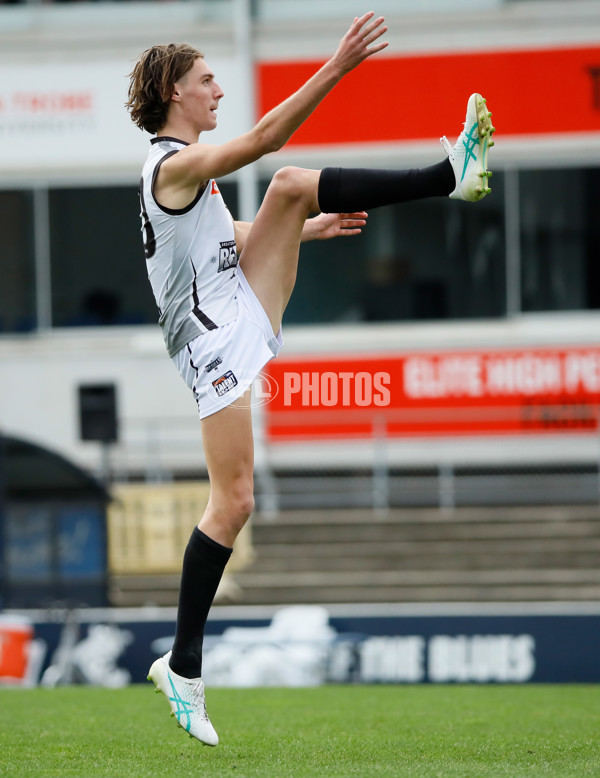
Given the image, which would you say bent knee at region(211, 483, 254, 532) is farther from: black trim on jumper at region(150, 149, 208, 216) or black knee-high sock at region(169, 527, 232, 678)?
black trim on jumper at region(150, 149, 208, 216)

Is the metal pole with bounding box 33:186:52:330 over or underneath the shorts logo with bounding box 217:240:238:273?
over

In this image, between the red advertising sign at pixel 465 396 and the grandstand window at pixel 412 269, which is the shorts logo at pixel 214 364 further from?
the grandstand window at pixel 412 269

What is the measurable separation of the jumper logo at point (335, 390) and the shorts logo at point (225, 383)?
0.69 feet

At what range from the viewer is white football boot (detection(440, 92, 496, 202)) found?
167 inches

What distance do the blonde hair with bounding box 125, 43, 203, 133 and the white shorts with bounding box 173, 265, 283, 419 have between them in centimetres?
68

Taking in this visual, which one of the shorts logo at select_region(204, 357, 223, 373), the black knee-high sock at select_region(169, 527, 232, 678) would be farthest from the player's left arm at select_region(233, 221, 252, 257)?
the black knee-high sock at select_region(169, 527, 232, 678)

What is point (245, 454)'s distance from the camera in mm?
4309

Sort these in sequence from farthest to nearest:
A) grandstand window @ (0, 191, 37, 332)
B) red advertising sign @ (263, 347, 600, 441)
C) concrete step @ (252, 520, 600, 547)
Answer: grandstand window @ (0, 191, 37, 332) < red advertising sign @ (263, 347, 600, 441) < concrete step @ (252, 520, 600, 547)

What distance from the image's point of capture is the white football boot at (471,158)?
424 centimetres

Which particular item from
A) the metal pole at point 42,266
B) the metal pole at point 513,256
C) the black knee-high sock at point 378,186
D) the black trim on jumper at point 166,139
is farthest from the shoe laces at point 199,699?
the metal pole at point 42,266

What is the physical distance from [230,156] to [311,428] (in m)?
11.6

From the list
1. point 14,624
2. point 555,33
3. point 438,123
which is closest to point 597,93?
point 555,33

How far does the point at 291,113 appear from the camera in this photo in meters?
4.00

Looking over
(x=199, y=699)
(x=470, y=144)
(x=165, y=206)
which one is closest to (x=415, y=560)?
(x=199, y=699)
